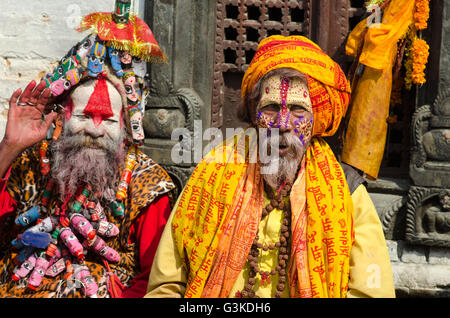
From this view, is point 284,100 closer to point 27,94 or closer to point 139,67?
point 139,67

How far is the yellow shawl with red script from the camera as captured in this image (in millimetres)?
2754

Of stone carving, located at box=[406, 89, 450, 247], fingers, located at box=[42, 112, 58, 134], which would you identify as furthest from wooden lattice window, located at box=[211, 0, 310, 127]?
fingers, located at box=[42, 112, 58, 134]

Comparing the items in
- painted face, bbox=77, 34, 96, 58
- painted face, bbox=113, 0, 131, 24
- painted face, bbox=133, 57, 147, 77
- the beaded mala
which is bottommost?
the beaded mala

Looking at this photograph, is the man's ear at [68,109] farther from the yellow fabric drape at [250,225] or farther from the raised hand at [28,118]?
the yellow fabric drape at [250,225]

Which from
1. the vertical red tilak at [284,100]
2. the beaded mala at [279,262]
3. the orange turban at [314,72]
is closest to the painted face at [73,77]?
the orange turban at [314,72]

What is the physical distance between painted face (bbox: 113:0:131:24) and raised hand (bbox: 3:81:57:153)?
0.62 m

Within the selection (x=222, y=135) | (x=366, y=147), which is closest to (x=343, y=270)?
(x=366, y=147)

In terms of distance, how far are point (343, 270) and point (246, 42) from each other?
2.21 meters

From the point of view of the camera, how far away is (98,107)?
10.7 ft

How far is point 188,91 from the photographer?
4195 mm

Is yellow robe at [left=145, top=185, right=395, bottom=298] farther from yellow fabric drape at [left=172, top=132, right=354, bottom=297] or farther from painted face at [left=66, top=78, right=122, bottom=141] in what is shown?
painted face at [left=66, top=78, right=122, bottom=141]

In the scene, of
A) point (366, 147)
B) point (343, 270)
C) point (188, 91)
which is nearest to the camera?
point (343, 270)

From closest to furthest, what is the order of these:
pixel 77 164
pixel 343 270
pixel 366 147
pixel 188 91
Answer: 1. pixel 343 270
2. pixel 77 164
3. pixel 366 147
4. pixel 188 91

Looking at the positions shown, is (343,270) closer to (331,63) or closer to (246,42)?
(331,63)
